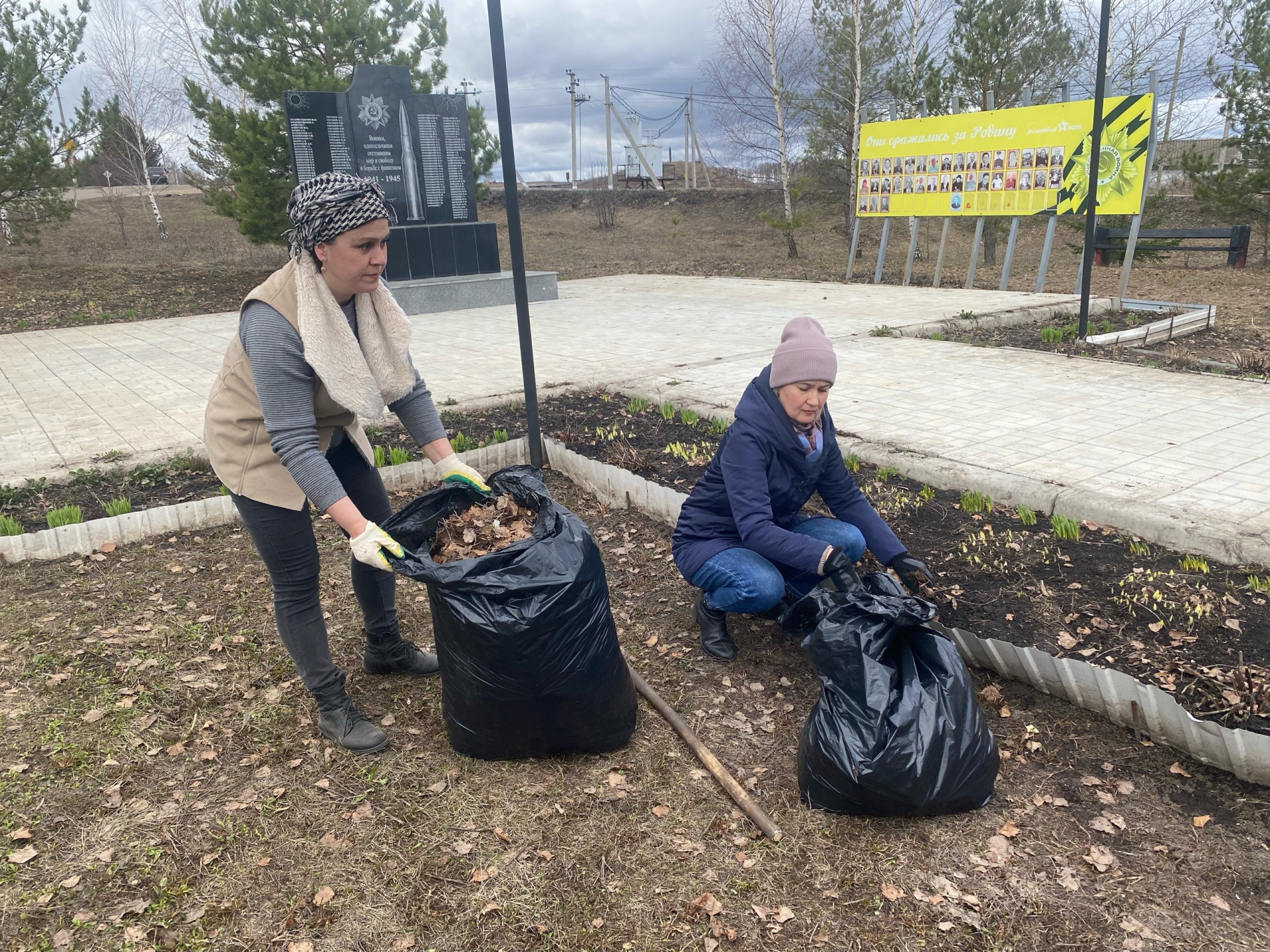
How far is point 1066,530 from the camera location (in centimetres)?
376

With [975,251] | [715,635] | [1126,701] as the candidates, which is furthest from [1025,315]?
[1126,701]

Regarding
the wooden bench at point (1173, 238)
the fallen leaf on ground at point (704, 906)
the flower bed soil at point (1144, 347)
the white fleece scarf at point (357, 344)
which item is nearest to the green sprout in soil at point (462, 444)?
the white fleece scarf at point (357, 344)

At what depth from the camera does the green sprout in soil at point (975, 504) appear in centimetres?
414

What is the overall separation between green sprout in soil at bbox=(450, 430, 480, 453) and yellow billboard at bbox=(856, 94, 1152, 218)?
840 cm

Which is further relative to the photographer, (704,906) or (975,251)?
(975,251)

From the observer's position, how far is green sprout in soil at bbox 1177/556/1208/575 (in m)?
3.37

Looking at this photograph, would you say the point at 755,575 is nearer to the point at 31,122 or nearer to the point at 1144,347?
the point at 1144,347

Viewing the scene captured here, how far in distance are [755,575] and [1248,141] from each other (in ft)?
52.0

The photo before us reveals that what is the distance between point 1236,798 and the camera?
2.35 meters

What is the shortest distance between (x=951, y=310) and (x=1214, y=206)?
301 inches

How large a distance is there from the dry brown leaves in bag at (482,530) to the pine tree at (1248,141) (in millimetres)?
15841

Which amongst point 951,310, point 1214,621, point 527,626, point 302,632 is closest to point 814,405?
point 527,626

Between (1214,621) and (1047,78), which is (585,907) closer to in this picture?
Result: (1214,621)

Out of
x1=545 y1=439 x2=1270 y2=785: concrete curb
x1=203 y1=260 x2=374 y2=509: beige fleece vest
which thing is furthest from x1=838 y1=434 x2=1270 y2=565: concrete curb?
x1=203 y1=260 x2=374 y2=509: beige fleece vest
